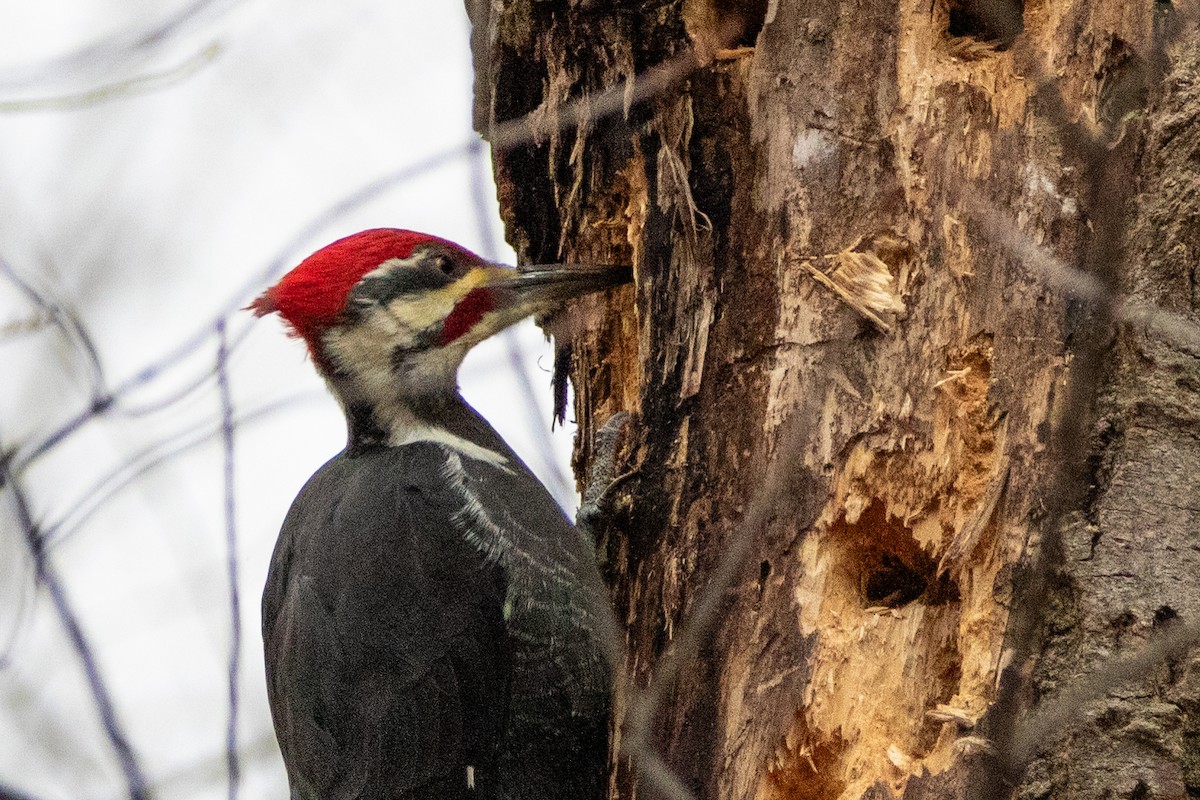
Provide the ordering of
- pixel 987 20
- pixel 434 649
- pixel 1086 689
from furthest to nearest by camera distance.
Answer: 1. pixel 434 649
2. pixel 987 20
3. pixel 1086 689

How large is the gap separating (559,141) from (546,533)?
86 centimetres

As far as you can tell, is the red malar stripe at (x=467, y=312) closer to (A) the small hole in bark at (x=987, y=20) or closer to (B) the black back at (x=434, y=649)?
(B) the black back at (x=434, y=649)

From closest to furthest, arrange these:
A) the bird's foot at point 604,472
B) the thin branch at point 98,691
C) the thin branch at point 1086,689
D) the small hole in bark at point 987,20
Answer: the thin branch at point 1086,689, the thin branch at point 98,691, the small hole in bark at point 987,20, the bird's foot at point 604,472

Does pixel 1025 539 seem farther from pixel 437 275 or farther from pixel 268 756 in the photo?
→ pixel 268 756

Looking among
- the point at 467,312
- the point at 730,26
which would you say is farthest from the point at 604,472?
the point at 730,26

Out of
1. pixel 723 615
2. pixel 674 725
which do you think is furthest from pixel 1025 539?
pixel 674 725

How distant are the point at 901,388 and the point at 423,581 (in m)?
1.08

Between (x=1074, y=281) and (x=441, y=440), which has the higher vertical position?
(x=1074, y=281)

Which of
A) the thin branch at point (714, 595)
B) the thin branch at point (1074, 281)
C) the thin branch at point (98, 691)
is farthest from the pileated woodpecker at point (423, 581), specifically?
the thin branch at point (1074, 281)

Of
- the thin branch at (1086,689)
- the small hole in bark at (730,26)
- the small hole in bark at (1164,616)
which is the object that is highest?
the small hole in bark at (730,26)

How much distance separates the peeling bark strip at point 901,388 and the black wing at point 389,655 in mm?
345

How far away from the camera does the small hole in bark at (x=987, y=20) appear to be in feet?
7.37

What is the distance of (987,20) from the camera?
229cm

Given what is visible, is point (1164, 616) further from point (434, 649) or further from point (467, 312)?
point (467, 312)
